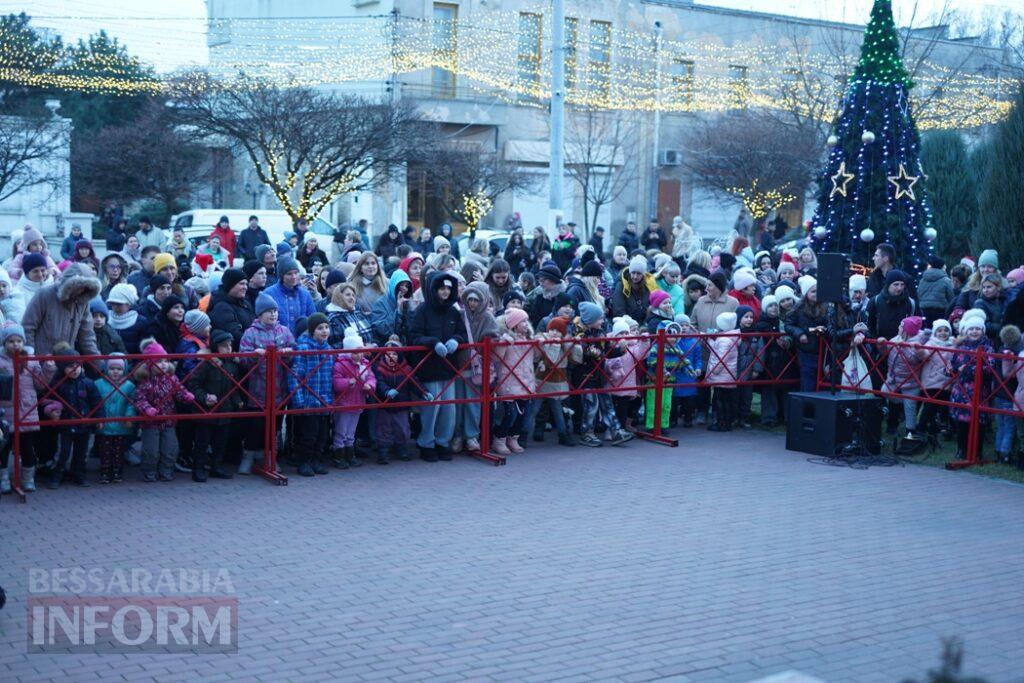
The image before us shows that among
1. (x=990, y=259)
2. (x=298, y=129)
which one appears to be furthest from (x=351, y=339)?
(x=298, y=129)

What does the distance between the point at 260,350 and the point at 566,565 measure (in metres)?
4.02

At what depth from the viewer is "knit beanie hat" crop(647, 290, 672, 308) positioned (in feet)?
45.4

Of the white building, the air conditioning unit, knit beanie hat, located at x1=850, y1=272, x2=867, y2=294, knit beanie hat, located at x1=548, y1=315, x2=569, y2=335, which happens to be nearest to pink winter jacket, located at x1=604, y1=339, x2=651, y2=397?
knit beanie hat, located at x1=548, y1=315, x2=569, y2=335

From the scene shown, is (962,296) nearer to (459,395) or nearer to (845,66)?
(459,395)

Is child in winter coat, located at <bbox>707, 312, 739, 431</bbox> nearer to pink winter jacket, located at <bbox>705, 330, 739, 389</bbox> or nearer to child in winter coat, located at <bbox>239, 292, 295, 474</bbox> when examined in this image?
pink winter jacket, located at <bbox>705, 330, 739, 389</bbox>

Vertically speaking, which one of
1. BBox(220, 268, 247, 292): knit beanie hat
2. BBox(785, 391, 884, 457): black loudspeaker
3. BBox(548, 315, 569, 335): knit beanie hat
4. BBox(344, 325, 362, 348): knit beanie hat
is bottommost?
BBox(785, 391, 884, 457): black loudspeaker

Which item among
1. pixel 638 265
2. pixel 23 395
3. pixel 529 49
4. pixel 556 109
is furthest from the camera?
pixel 529 49

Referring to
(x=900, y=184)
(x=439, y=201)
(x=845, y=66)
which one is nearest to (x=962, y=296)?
(x=900, y=184)

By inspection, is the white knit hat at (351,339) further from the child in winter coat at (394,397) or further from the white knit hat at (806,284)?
the white knit hat at (806,284)

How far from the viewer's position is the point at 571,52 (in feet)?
130

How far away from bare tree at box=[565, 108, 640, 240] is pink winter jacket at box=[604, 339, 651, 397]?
26953mm

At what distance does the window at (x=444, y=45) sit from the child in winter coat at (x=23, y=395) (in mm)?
28934

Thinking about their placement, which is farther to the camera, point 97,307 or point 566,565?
point 97,307

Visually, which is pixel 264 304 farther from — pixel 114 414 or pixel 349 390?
pixel 114 414
